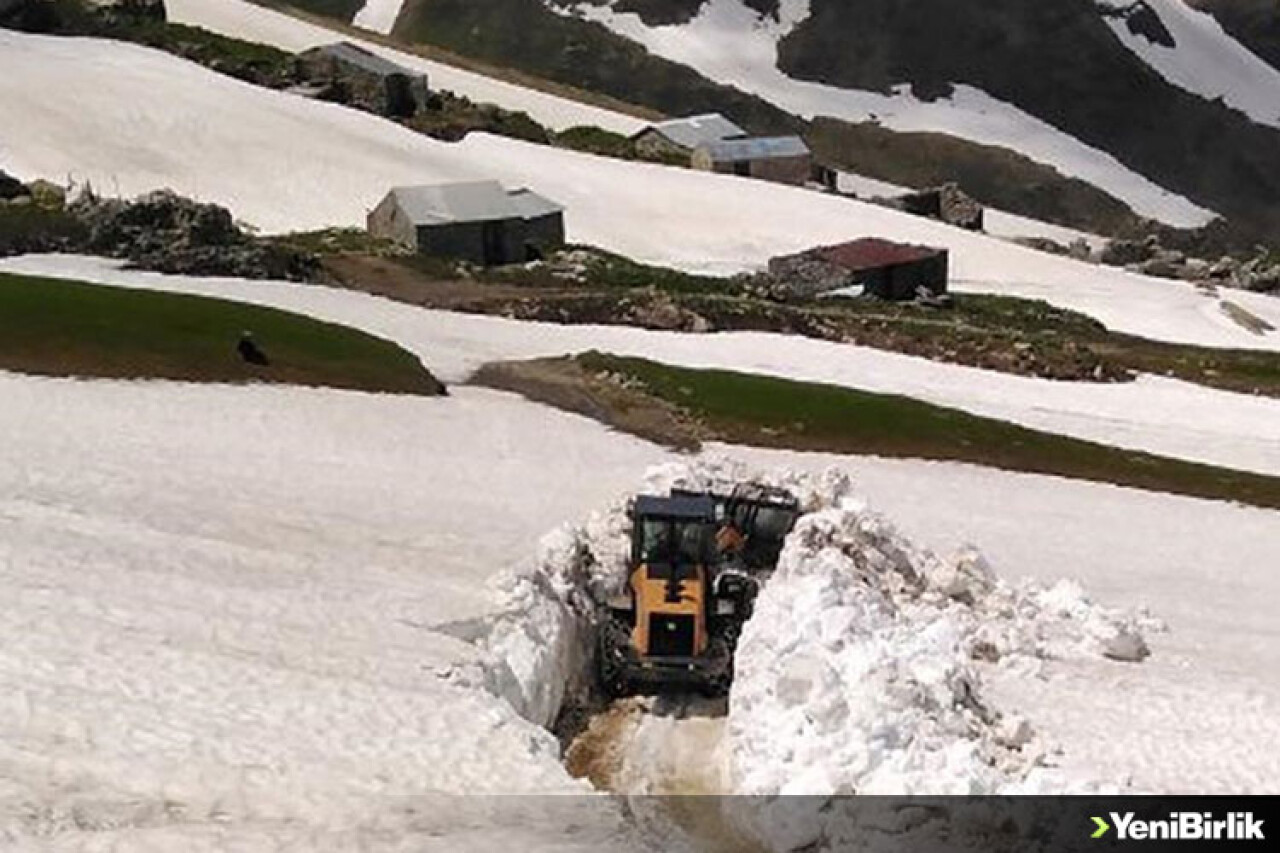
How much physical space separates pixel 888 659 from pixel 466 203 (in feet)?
249

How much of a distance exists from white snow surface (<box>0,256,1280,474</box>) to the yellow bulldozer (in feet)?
88.3

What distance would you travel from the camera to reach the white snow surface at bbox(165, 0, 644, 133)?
547 ft

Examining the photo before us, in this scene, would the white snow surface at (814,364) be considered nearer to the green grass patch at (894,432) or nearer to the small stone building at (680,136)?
the green grass patch at (894,432)

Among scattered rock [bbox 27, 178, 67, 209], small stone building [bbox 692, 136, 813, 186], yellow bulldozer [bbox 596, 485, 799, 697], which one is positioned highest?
small stone building [bbox 692, 136, 813, 186]

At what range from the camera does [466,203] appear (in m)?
97.8

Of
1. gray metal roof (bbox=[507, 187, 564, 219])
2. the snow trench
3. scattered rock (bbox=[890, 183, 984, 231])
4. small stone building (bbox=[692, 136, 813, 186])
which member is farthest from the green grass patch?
scattered rock (bbox=[890, 183, 984, 231])

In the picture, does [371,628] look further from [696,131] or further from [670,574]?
[696,131]

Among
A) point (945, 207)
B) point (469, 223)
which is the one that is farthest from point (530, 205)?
point (945, 207)

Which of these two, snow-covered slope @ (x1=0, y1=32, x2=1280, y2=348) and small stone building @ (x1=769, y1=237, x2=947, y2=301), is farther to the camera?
snow-covered slope @ (x1=0, y1=32, x2=1280, y2=348)

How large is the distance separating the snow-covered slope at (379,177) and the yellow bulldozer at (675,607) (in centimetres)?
7293

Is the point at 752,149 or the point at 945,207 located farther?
the point at 945,207

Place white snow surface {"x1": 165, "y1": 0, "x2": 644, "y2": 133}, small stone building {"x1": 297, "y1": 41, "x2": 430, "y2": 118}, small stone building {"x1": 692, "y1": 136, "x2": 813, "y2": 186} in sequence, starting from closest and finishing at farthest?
small stone building {"x1": 297, "y1": 41, "x2": 430, "y2": 118}
small stone building {"x1": 692, "y1": 136, "x2": 813, "y2": 186}
white snow surface {"x1": 165, "y1": 0, "x2": 644, "y2": 133}

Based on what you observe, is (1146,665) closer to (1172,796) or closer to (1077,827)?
(1172,796)

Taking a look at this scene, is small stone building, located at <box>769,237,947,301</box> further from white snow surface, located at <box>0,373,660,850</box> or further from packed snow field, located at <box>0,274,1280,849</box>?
white snow surface, located at <box>0,373,660,850</box>
